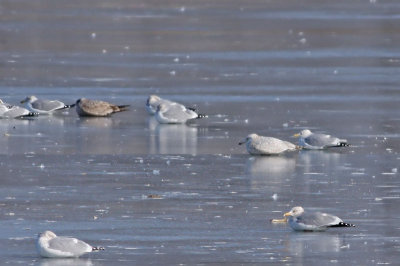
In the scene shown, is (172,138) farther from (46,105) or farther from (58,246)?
(58,246)

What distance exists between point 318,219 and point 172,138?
5978 millimetres

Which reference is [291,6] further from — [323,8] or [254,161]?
[254,161]

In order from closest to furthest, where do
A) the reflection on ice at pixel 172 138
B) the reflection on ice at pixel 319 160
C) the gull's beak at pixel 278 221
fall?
the gull's beak at pixel 278 221 → the reflection on ice at pixel 319 160 → the reflection on ice at pixel 172 138

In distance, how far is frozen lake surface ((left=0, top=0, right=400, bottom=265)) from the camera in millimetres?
11070

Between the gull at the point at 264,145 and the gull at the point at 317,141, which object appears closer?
the gull at the point at 264,145

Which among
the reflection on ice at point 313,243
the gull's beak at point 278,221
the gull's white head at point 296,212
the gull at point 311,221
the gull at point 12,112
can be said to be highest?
the gull at point 12,112

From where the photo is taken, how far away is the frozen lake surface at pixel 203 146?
436 inches

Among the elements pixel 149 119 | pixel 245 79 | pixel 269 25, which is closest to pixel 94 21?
pixel 269 25

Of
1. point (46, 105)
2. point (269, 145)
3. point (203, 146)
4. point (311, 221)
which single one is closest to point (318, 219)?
point (311, 221)

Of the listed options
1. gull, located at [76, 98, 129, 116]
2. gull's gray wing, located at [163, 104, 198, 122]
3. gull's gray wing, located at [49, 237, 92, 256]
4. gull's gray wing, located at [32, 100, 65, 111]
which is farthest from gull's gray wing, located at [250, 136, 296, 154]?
gull's gray wing, located at [49, 237, 92, 256]

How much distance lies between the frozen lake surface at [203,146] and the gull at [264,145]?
99mm

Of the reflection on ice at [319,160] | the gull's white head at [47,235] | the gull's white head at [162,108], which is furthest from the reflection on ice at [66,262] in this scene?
the gull's white head at [162,108]

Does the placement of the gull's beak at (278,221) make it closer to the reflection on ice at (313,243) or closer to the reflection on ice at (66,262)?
the reflection on ice at (313,243)

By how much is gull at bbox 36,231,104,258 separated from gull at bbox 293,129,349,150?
601 cm
